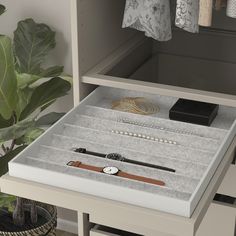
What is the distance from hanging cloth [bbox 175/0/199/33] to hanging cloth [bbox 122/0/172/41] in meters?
0.09

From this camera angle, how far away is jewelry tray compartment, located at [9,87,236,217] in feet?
3.88

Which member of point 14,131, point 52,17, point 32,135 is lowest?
point 32,135

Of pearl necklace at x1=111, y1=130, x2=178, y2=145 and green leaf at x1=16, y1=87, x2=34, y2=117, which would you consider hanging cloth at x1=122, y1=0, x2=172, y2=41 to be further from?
green leaf at x1=16, y1=87, x2=34, y2=117

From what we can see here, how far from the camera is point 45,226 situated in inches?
82.6

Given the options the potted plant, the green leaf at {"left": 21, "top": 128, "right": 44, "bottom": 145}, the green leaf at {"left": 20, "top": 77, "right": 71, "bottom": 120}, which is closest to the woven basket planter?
the potted plant

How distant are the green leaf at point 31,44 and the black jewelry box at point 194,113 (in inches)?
26.3

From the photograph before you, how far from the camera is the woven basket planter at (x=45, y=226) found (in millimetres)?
2059

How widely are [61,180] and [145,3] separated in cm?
60

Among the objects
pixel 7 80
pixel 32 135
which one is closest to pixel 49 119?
pixel 32 135

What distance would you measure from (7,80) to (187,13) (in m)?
0.62

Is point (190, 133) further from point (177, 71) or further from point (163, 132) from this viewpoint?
point (177, 71)

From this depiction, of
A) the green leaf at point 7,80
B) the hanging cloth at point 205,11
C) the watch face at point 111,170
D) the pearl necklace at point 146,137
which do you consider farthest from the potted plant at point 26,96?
the hanging cloth at point 205,11

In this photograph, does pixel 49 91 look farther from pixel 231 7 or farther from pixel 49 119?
pixel 231 7

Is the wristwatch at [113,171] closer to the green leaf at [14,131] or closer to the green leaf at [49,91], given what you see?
the green leaf at [14,131]
